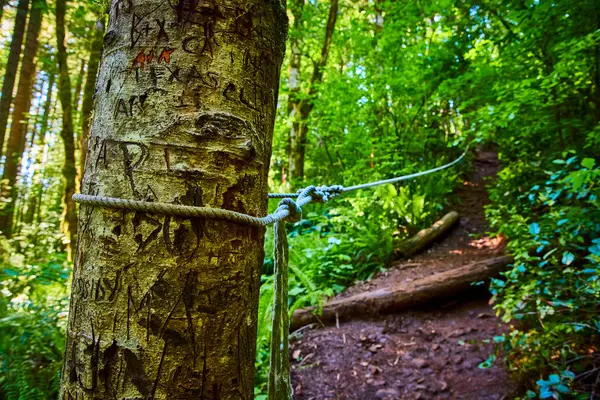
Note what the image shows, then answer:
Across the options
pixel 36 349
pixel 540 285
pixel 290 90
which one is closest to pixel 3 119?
pixel 36 349

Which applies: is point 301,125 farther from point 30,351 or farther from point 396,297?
point 30,351

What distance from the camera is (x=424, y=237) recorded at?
4875 millimetres

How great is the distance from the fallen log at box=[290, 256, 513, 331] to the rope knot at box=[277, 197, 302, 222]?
2.67 meters

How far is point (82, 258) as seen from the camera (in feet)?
1.98

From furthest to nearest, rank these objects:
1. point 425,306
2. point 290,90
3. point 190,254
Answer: point 290,90 → point 425,306 → point 190,254

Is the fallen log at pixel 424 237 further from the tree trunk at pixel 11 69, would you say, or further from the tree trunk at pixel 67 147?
the tree trunk at pixel 11 69

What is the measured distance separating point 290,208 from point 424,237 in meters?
4.38

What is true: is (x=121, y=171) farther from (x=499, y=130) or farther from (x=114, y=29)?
(x=499, y=130)

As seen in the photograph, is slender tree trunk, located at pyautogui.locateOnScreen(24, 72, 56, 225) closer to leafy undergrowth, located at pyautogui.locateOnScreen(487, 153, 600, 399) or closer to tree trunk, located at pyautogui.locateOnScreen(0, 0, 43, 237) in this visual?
tree trunk, located at pyautogui.locateOnScreen(0, 0, 43, 237)

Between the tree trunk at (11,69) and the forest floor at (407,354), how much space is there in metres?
5.09

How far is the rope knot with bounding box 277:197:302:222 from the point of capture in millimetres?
936

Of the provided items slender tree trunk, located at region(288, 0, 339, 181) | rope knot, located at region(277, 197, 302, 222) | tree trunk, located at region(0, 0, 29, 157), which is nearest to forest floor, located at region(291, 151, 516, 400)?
rope knot, located at region(277, 197, 302, 222)

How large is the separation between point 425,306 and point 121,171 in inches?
141

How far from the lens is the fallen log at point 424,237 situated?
185 inches
